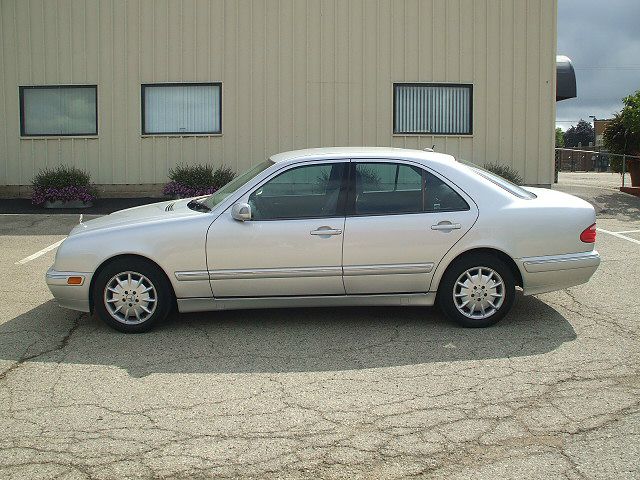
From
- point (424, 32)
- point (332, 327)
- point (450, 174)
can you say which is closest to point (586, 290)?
point (450, 174)

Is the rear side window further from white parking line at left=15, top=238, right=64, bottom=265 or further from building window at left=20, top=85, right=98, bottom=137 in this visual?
building window at left=20, top=85, right=98, bottom=137

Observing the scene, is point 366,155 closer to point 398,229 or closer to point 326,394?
point 398,229

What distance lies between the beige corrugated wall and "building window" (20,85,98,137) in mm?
201

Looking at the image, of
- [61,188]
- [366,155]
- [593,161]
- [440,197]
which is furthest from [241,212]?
[593,161]

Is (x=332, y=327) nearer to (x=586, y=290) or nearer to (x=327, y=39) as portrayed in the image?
(x=586, y=290)

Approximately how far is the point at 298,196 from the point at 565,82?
1442 centimetres

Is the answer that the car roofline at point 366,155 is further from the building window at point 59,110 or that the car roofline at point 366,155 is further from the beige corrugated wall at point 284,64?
the building window at point 59,110

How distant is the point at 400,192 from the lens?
23.3ft

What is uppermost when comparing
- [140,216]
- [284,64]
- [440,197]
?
[284,64]

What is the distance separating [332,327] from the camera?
7.21 m

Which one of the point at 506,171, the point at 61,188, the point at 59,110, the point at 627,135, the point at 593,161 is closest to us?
the point at 61,188

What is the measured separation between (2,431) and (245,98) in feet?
40.2

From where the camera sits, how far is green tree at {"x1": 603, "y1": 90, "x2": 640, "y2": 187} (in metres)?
18.5

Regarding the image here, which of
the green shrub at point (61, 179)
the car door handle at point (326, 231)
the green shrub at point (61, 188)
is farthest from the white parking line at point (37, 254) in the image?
the car door handle at point (326, 231)
